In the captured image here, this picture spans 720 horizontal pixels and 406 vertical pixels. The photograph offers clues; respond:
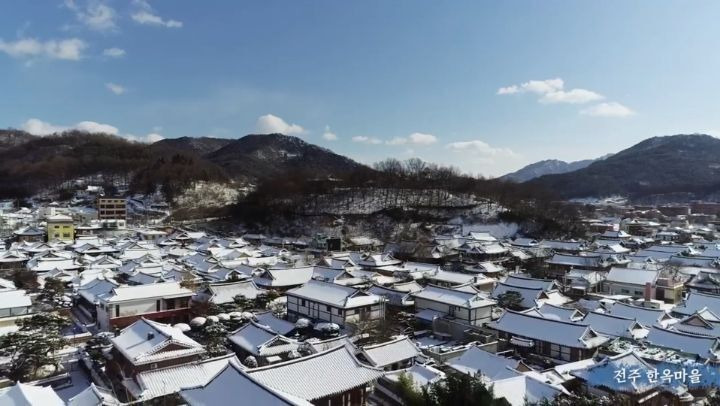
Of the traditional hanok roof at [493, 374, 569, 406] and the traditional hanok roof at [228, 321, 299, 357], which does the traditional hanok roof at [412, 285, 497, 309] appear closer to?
the traditional hanok roof at [493, 374, 569, 406]

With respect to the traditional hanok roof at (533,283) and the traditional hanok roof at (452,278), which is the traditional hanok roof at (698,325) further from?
the traditional hanok roof at (452,278)

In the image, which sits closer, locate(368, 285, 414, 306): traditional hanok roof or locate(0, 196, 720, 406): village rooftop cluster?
locate(0, 196, 720, 406): village rooftop cluster

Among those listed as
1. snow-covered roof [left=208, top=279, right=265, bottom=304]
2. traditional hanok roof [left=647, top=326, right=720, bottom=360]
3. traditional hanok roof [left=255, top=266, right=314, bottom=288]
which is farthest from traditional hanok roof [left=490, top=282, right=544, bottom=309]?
snow-covered roof [left=208, top=279, right=265, bottom=304]

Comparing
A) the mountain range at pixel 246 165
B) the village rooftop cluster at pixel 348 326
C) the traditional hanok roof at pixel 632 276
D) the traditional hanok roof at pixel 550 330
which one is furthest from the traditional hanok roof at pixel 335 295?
the mountain range at pixel 246 165

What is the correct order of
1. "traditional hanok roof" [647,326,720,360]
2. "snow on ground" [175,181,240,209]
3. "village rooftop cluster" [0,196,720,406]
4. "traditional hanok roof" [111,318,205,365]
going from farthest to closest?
"snow on ground" [175,181,240,209], "traditional hanok roof" [647,326,720,360], "traditional hanok roof" [111,318,205,365], "village rooftop cluster" [0,196,720,406]

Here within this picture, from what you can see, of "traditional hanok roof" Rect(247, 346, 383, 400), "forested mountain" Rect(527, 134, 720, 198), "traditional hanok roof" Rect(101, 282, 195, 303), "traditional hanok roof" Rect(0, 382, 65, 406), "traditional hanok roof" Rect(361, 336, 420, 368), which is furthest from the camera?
"forested mountain" Rect(527, 134, 720, 198)

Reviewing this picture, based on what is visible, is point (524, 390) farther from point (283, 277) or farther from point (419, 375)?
point (283, 277)

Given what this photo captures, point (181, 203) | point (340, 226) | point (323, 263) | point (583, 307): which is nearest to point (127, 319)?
point (323, 263)

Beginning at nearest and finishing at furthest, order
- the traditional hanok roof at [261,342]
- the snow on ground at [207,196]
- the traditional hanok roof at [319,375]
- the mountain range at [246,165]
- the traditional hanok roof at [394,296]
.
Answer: the traditional hanok roof at [319,375]
the traditional hanok roof at [261,342]
the traditional hanok roof at [394,296]
the snow on ground at [207,196]
the mountain range at [246,165]
